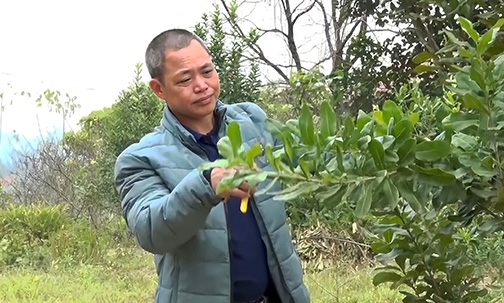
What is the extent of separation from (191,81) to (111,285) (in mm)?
2490

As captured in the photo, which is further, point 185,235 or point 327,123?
point 185,235

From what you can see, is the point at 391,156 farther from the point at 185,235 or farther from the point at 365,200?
the point at 185,235

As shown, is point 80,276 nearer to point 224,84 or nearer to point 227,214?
point 224,84

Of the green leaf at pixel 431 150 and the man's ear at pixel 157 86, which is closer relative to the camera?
the green leaf at pixel 431 150

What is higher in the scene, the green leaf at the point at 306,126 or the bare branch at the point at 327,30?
the green leaf at the point at 306,126

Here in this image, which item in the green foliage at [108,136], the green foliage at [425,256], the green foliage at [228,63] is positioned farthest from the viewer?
the green foliage at [108,136]

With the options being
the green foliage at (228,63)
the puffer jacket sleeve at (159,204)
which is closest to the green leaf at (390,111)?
the puffer jacket sleeve at (159,204)

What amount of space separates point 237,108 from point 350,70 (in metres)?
1.35

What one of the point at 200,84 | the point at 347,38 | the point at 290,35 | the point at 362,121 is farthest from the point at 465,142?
the point at 290,35

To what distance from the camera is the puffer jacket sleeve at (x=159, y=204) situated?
3.66 feet

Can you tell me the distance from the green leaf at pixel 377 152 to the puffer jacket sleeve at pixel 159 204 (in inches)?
17.4

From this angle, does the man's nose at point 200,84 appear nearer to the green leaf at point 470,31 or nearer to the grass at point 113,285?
the green leaf at point 470,31

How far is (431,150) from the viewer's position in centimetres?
67

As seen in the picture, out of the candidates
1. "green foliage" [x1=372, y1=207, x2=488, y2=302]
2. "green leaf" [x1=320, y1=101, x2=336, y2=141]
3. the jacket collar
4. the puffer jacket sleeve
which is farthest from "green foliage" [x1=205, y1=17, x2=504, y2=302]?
the jacket collar
